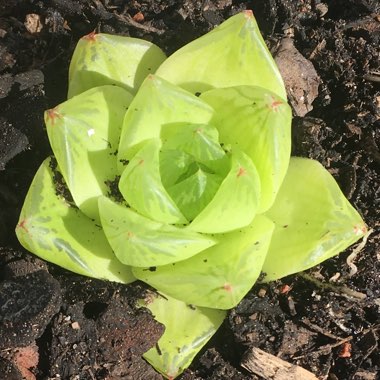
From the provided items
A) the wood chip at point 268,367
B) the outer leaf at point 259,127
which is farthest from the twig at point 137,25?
the wood chip at point 268,367

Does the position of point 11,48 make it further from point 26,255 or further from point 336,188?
point 336,188

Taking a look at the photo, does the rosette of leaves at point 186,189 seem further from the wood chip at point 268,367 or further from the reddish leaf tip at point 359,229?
the wood chip at point 268,367

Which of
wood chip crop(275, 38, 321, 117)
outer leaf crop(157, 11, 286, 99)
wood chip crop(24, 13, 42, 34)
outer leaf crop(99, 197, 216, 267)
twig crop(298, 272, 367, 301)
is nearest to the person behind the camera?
outer leaf crop(99, 197, 216, 267)

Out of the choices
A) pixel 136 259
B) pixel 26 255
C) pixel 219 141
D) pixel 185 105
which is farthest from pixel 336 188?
pixel 26 255

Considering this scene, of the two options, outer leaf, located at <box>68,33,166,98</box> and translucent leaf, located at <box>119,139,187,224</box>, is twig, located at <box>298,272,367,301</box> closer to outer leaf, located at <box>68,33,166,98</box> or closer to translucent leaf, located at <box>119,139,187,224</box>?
translucent leaf, located at <box>119,139,187,224</box>

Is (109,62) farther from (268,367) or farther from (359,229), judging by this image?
(268,367)

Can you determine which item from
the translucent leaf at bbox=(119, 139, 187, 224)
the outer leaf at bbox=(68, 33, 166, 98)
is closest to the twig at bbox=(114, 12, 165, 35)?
the outer leaf at bbox=(68, 33, 166, 98)
